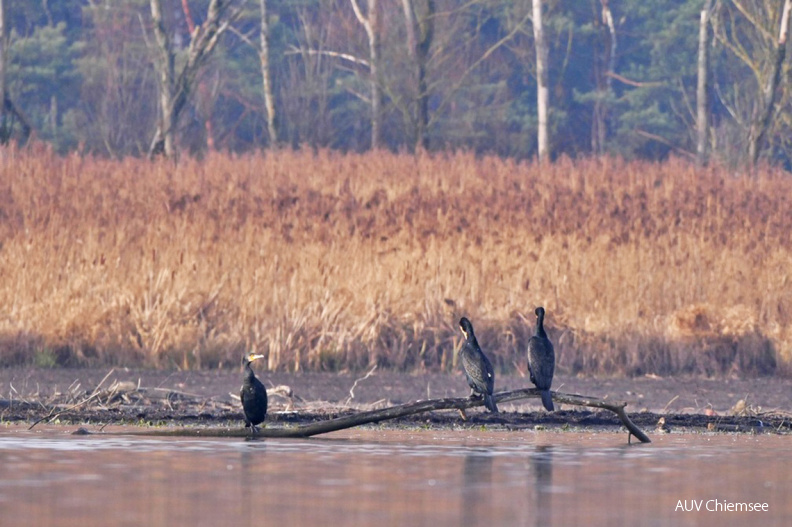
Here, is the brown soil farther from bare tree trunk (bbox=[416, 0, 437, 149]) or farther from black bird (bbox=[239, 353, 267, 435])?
bare tree trunk (bbox=[416, 0, 437, 149])

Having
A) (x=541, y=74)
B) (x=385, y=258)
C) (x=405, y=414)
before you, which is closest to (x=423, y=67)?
(x=541, y=74)

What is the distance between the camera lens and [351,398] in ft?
32.8

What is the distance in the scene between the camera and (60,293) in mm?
11812

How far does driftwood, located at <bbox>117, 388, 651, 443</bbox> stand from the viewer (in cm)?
707

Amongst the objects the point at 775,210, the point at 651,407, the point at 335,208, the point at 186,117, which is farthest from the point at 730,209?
the point at 186,117

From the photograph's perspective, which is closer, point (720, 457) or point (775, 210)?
point (720, 457)

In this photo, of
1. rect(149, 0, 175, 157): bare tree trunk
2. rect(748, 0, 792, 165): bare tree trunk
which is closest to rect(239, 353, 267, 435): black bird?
rect(149, 0, 175, 157): bare tree trunk

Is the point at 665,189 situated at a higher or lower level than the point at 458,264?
higher

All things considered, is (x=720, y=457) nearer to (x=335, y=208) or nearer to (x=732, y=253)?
(x=732, y=253)

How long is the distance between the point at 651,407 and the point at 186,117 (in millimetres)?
29603

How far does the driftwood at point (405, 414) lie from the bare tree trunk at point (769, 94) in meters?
16.6

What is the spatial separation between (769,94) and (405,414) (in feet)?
60.2

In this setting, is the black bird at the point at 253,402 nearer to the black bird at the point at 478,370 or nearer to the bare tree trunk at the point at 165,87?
the black bird at the point at 478,370

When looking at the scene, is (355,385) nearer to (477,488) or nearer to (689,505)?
(477,488)
